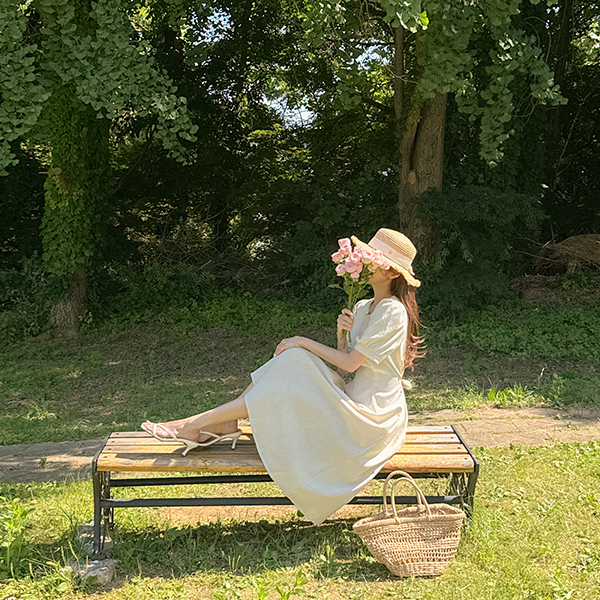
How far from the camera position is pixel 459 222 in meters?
9.86

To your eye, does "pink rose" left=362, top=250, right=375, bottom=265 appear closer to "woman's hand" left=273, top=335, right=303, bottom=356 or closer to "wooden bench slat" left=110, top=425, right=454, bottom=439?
"woman's hand" left=273, top=335, right=303, bottom=356

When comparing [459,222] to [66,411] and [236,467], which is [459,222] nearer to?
[66,411]

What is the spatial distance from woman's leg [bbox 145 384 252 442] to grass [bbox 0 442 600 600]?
57 cm

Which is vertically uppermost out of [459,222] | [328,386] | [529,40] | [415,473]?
[529,40]

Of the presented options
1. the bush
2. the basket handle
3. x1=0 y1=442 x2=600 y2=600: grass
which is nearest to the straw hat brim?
the basket handle

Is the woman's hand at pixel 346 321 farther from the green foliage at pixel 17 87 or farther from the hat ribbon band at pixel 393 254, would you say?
the green foliage at pixel 17 87

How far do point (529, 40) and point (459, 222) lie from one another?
8.68 ft

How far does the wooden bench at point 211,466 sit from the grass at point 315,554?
243 mm

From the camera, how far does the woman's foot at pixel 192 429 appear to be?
12.2 ft

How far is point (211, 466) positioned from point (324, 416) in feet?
2.06

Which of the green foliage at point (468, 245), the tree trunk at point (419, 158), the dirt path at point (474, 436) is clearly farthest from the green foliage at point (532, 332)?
the dirt path at point (474, 436)

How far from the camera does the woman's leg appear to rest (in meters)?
3.67

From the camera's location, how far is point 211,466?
11.5 feet

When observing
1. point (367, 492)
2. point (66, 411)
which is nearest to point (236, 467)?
point (367, 492)
